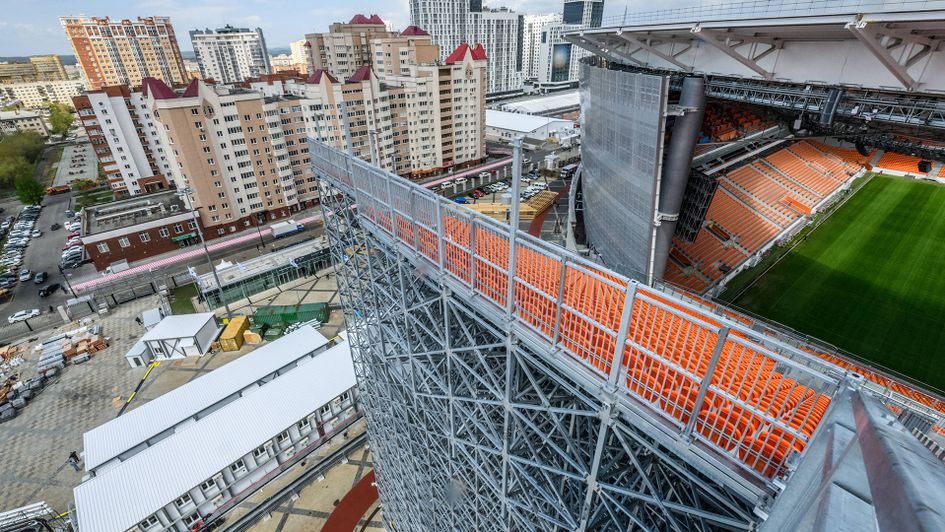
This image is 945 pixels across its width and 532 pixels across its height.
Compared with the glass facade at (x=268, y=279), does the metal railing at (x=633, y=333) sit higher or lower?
higher

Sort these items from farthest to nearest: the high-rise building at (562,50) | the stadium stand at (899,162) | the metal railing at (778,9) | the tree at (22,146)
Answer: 1. the high-rise building at (562,50)
2. the tree at (22,146)
3. the stadium stand at (899,162)
4. the metal railing at (778,9)

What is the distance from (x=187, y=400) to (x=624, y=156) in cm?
2191

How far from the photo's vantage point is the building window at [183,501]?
1550 centimetres

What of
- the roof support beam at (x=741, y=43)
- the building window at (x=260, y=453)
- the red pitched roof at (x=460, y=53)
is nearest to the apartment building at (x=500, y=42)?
the red pitched roof at (x=460, y=53)

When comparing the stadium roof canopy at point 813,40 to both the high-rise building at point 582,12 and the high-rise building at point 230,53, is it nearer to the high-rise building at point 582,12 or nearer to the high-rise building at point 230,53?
the high-rise building at point 582,12

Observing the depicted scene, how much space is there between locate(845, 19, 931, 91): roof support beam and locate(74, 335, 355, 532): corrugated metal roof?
2120 cm

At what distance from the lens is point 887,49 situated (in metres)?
9.33

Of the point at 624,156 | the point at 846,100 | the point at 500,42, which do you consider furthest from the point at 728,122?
the point at 500,42

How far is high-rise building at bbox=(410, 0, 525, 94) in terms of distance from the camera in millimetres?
85688

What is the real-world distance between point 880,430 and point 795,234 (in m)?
33.6

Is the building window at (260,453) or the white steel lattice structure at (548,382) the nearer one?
the white steel lattice structure at (548,382)

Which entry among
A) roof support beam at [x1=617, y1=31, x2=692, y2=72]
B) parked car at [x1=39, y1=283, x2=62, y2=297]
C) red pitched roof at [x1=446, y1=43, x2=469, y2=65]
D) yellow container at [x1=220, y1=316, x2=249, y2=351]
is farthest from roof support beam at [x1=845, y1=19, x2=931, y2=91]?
parked car at [x1=39, y1=283, x2=62, y2=297]

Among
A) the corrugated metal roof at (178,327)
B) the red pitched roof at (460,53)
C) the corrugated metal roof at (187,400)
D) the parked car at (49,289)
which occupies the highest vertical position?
the red pitched roof at (460,53)

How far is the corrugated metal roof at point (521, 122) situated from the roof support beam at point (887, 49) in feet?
185
